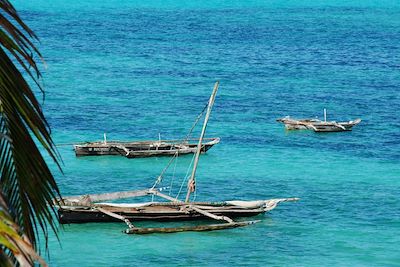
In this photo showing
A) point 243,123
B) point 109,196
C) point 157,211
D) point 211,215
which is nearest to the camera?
point 211,215

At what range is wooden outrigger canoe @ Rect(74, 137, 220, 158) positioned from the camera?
141 ft

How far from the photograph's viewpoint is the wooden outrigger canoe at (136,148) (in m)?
43.0

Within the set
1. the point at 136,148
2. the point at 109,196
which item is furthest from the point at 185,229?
the point at 136,148

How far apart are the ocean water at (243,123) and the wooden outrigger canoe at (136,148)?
1.31ft

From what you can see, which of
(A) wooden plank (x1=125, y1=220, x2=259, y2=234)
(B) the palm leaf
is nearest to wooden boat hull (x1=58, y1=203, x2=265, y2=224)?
(A) wooden plank (x1=125, y1=220, x2=259, y2=234)

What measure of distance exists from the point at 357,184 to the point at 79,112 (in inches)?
750

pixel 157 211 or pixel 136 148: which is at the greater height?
pixel 157 211

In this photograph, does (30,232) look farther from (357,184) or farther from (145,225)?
(357,184)

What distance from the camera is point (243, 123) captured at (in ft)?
170

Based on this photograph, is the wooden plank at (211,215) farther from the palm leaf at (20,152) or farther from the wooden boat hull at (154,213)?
the palm leaf at (20,152)

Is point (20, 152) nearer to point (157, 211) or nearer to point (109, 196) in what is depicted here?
point (157, 211)

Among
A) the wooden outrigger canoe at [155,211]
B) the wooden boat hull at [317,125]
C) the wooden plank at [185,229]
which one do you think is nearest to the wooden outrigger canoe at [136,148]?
the wooden boat hull at [317,125]

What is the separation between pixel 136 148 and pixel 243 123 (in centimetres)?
953

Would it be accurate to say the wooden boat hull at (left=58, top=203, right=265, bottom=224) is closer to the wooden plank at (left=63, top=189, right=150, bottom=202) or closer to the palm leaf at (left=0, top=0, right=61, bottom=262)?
the wooden plank at (left=63, top=189, right=150, bottom=202)
